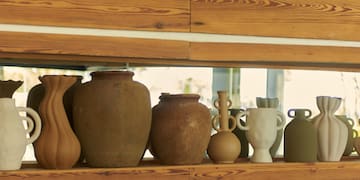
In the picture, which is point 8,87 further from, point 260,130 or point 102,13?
point 260,130

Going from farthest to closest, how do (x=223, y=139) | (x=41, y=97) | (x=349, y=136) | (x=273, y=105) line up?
(x=349, y=136), (x=273, y=105), (x=223, y=139), (x=41, y=97)

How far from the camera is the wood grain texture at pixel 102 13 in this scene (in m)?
1.68

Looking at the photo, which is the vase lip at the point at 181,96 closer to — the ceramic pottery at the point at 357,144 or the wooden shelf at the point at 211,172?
the wooden shelf at the point at 211,172

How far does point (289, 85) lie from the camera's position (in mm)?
2396

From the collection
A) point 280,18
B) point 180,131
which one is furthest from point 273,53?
point 180,131

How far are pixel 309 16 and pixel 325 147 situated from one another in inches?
19.3

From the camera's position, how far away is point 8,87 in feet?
5.98

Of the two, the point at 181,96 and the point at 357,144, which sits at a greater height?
the point at 181,96

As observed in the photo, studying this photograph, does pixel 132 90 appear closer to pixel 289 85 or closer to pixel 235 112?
pixel 235 112

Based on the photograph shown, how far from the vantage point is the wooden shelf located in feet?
5.69

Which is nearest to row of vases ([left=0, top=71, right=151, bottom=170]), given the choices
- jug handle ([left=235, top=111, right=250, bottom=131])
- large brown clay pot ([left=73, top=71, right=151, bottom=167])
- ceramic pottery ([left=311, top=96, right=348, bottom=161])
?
large brown clay pot ([left=73, top=71, right=151, bottom=167])

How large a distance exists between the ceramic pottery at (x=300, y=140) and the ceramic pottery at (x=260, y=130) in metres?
0.07

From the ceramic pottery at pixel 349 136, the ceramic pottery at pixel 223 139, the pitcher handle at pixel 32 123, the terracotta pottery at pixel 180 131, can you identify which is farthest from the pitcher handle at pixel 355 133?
the pitcher handle at pixel 32 123

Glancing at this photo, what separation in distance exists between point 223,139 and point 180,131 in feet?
0.64
